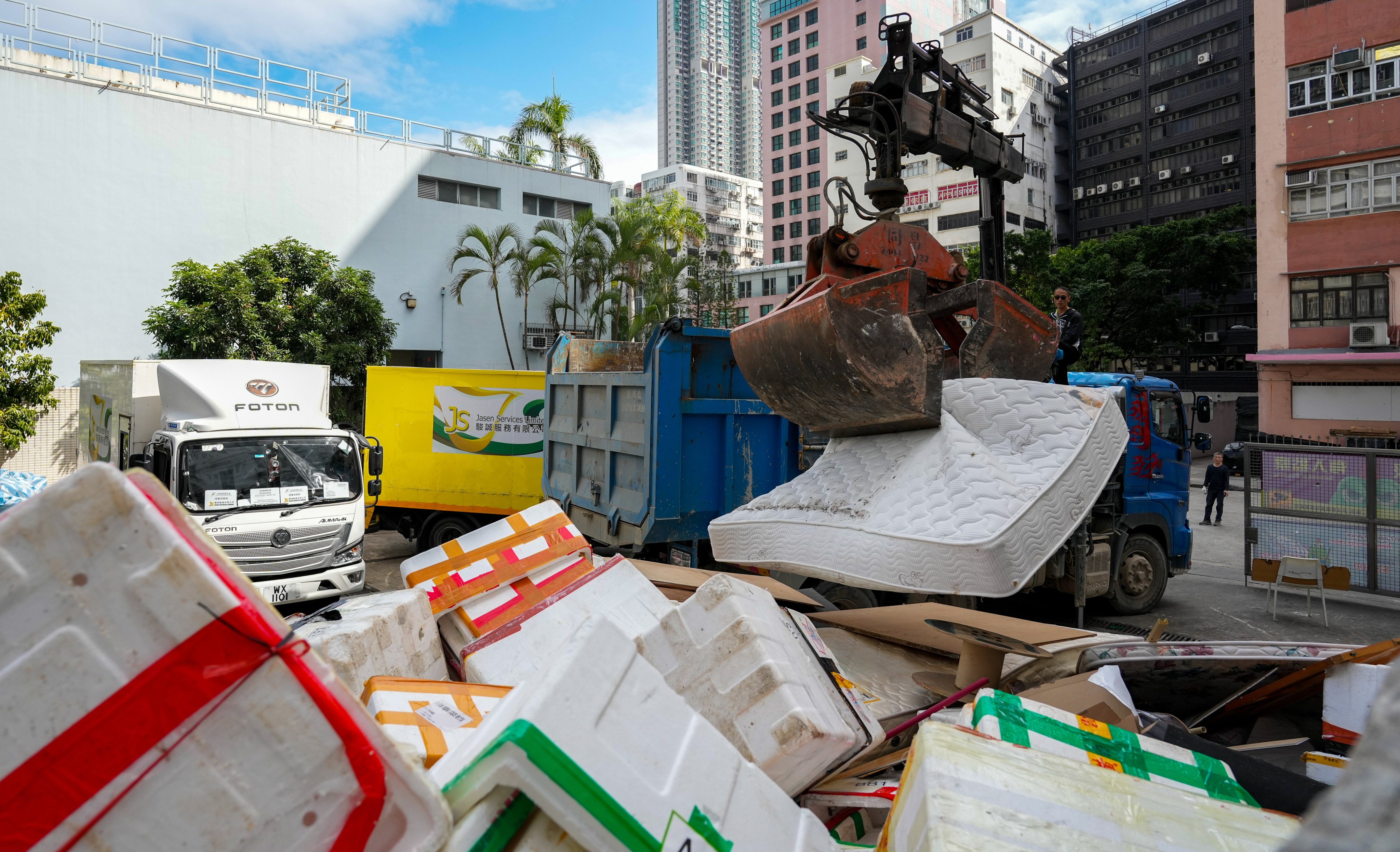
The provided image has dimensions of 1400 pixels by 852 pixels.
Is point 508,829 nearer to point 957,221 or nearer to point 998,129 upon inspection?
point 957,221

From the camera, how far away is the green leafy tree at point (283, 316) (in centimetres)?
1520

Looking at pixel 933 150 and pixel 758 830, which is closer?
pixel 758 830

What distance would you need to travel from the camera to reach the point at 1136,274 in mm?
31031

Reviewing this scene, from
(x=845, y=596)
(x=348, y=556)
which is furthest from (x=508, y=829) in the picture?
(x=348, y=556)

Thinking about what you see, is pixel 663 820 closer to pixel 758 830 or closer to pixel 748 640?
pixel 758 830

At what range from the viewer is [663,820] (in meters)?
1.34

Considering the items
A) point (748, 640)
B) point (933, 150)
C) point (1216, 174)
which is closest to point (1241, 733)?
point (748, 640)

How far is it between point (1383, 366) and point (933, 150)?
21.5 m

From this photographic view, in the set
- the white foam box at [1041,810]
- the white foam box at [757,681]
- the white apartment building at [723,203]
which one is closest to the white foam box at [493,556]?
the white foam box at [757,681]

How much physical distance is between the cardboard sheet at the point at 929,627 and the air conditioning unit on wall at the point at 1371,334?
21.5m

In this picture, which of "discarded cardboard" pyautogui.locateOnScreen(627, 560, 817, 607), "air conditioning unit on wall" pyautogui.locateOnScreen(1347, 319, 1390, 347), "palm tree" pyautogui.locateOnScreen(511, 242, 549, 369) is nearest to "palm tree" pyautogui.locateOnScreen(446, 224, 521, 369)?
"palm tree" pyautogui.locateOnScreen(511, 242, 549, 369)

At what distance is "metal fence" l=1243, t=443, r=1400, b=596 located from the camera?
24.9 ft

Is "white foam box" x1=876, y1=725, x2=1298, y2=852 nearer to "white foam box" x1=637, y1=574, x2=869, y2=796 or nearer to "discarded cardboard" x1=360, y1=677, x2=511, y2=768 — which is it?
"white foam box" x1=637, y1=574, x2=869, y2=796

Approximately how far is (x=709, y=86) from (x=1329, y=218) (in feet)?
397
